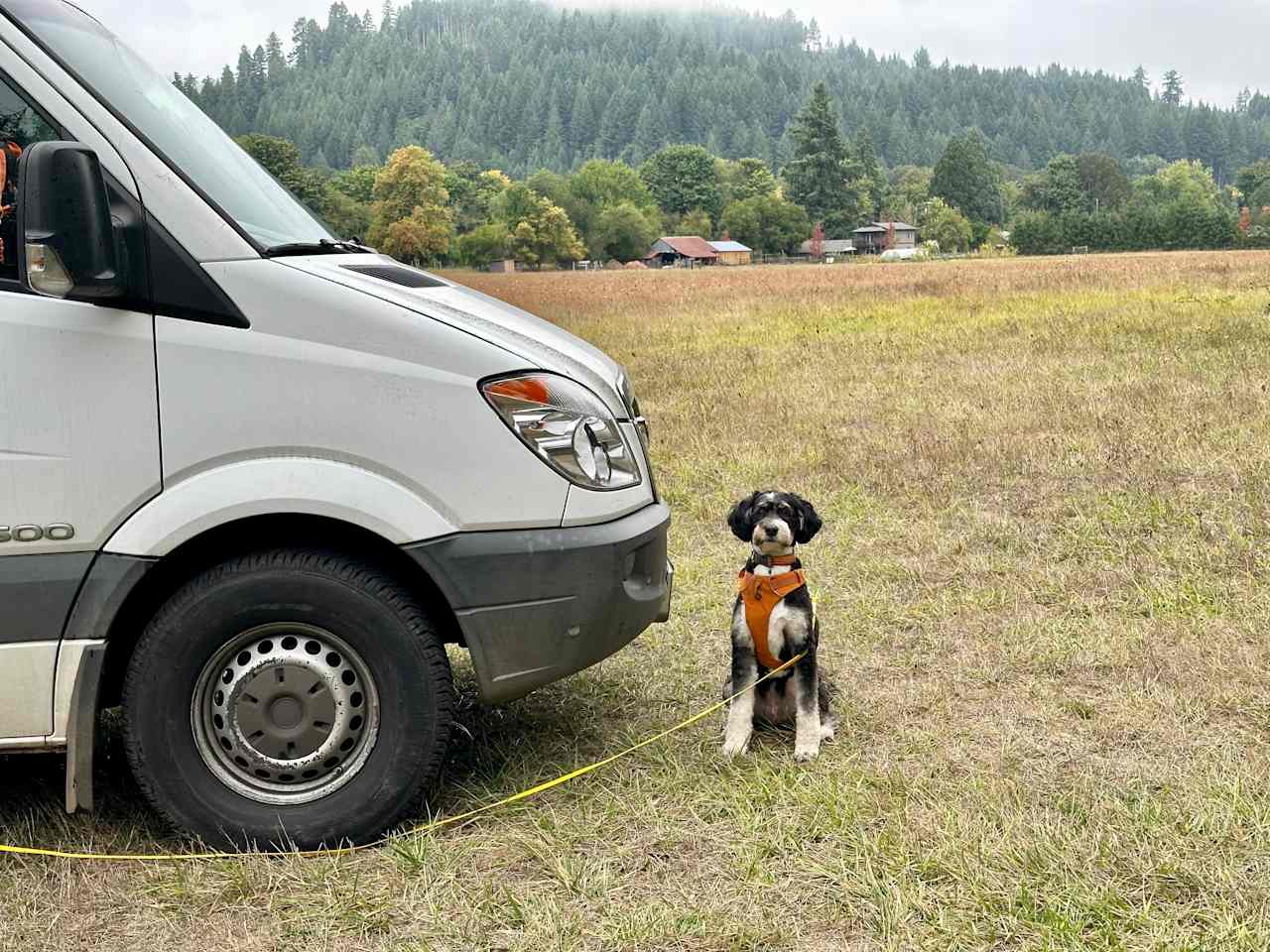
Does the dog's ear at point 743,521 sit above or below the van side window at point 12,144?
below

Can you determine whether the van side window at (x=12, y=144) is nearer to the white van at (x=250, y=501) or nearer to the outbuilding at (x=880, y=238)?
the white van at (x=250, y=501)

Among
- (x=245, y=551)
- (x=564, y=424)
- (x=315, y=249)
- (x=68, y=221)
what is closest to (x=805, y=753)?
(x=564, y=424)

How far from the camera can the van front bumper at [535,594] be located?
12.4ft

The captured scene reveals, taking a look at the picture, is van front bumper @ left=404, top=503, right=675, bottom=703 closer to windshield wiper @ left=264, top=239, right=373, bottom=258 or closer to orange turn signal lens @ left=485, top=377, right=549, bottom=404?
orange turn signal lens @ left=485, top=377, right=549, bottom=404

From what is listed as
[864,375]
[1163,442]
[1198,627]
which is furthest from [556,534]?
[864,375]

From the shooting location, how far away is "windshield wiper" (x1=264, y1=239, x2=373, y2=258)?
383 cm

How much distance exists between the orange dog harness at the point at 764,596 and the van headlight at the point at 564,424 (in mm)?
798

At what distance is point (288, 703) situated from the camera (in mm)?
3768

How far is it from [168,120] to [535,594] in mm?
1745

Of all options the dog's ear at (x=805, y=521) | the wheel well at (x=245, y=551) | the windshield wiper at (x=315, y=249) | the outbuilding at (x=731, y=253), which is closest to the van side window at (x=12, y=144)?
the windshield wiper at (x=315, y=249)

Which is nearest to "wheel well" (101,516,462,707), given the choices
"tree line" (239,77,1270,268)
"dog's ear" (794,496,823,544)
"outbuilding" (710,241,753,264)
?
"dog's ear" (794,496,823,544)

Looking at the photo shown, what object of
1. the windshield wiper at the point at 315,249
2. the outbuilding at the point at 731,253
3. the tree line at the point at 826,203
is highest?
the windshield wiper at the point at 315,249

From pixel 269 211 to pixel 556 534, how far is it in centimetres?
138

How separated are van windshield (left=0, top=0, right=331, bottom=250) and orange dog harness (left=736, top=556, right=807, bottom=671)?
71.1 inches
